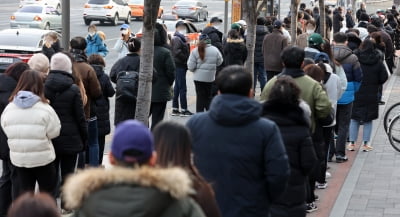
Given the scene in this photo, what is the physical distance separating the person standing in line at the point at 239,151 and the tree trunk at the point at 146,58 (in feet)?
11.2

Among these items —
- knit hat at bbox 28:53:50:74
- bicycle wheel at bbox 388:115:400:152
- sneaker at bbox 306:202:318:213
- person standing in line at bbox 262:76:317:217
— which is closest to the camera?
person standing in line at bbox 262:76:317:217

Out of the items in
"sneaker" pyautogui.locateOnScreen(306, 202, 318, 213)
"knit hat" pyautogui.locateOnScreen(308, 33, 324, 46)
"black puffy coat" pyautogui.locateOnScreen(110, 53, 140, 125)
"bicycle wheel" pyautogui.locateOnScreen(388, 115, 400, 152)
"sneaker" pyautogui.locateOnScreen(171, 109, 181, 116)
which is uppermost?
"knit hat" pyautogui.locateOnScreen(308, 33, 324, 46)

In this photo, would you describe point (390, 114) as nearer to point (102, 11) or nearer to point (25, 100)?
point (25, 100)

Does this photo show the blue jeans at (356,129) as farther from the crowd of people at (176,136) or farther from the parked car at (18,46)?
the parked car at (18,46)

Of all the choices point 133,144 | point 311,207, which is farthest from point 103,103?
point 133,144

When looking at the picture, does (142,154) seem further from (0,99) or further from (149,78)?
(149,78)

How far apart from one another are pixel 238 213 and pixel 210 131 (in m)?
0.56

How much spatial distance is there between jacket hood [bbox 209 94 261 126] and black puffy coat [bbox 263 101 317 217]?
1163mm

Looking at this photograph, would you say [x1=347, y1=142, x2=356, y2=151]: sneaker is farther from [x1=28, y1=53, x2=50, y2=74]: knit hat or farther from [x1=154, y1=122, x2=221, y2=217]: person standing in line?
[x1=154, y1=122, x2=221, y2=217]: person standing in line

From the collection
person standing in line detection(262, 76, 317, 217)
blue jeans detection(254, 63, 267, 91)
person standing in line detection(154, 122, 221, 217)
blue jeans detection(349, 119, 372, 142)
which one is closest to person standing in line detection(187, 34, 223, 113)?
blue jeans detection(349, 119, 372, 142)

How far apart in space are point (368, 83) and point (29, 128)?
6469 millimetres

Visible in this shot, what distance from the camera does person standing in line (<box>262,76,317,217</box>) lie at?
259 inches

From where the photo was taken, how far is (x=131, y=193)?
12.5 feet

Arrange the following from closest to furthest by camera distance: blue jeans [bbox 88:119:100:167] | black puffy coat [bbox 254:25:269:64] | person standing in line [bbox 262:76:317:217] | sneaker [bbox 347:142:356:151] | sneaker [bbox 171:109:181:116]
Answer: person standing in line [bbox 262:76:317:217], blue jeans [bbox 88:119:100:167], sneaker [bbox 347:142:356:151], sneaker [bbox 171:109:181:116], black puffy coat [bbox 254:25:269:64]
